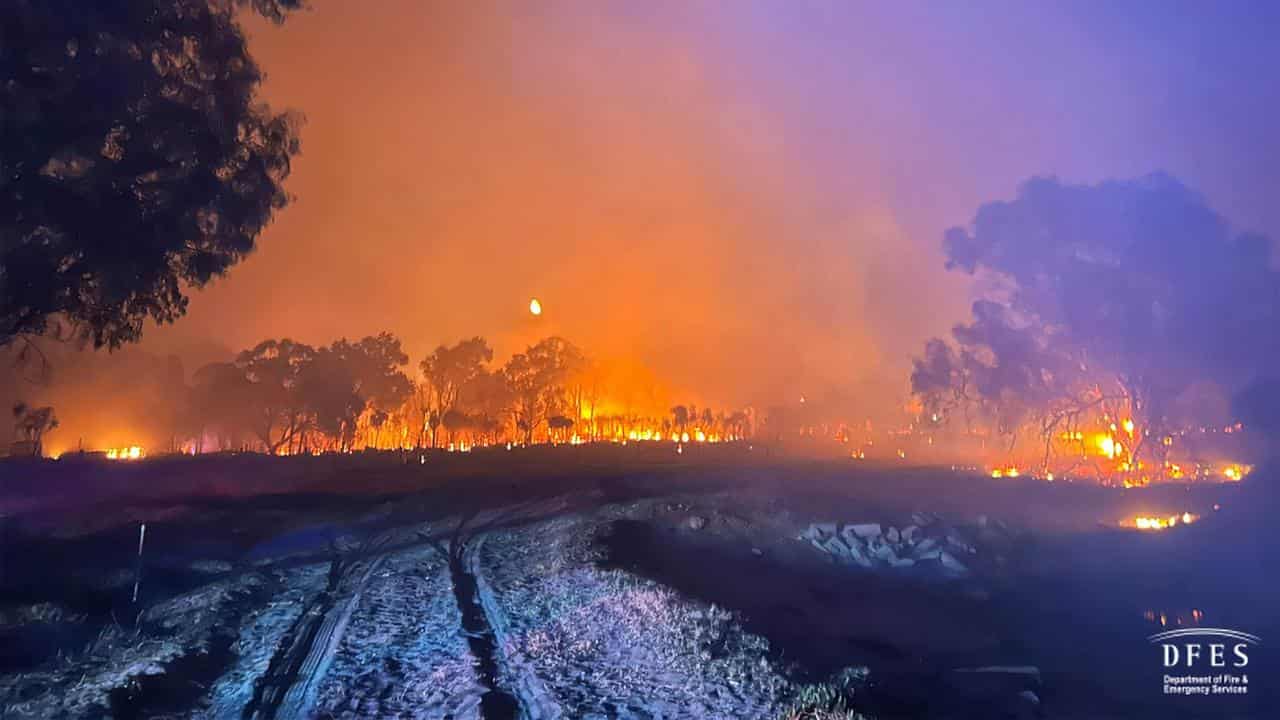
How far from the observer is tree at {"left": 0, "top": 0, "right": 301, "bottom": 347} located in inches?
596

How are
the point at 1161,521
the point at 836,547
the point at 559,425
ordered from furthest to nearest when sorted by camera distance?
the point at 559,425, the point at 1161,521, the point at 836,547

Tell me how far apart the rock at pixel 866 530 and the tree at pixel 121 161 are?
24.6m

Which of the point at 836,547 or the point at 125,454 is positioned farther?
the point at 125,454

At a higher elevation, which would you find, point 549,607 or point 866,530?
point 549,607

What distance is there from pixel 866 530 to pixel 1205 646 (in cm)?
1106

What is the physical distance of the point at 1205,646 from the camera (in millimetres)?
19109

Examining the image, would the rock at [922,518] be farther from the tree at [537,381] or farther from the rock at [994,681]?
the tree at [537,381]

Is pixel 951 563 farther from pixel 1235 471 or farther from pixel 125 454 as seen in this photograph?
pixel 125 454

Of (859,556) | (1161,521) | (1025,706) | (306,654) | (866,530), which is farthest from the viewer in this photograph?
(1161,521)

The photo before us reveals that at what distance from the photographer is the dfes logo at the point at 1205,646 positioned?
1681 centimetres

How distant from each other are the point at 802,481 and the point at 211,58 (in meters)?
45.9

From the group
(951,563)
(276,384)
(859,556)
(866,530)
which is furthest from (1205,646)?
(276,384)

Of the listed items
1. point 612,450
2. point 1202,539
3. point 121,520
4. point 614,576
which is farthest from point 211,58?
point 612,450

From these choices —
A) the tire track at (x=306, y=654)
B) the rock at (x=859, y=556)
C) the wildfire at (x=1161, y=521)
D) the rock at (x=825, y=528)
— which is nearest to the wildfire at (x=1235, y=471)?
the wildfire at (x=1161, y=521)
